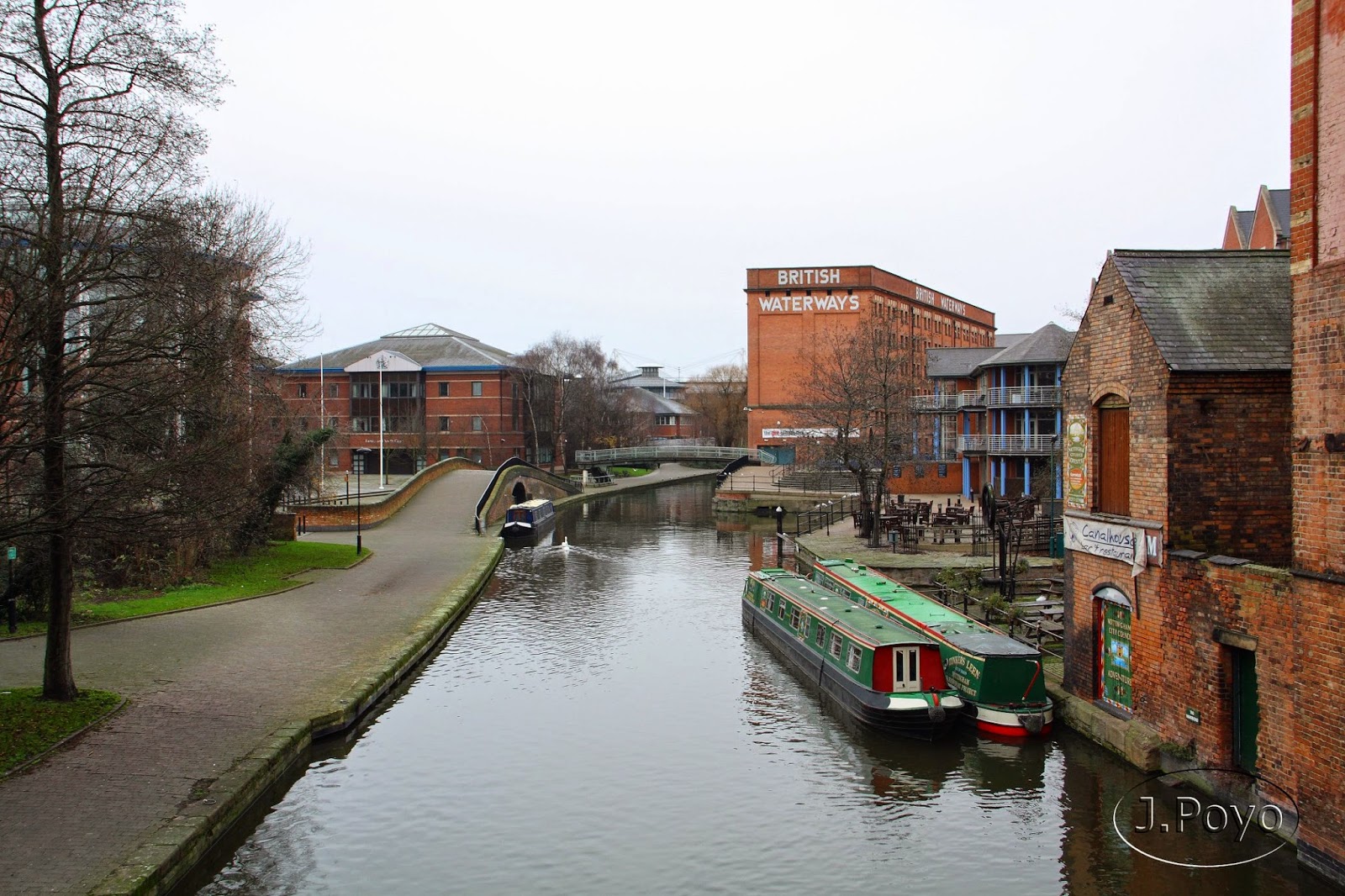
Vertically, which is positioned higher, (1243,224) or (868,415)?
(1243,224)

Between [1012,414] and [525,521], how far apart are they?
2181cm

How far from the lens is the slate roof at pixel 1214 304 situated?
1317cm

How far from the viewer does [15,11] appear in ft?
38.3

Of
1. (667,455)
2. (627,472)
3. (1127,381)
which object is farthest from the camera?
(627,472)

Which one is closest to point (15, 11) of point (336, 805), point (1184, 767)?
point (336, 805)

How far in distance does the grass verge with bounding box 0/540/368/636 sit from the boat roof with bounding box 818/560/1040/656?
14.2 metres

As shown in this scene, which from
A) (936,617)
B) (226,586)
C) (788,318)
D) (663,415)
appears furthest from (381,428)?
(663,415)

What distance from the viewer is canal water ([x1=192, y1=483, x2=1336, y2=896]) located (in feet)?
37.5

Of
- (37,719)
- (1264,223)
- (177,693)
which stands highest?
(1264,223)

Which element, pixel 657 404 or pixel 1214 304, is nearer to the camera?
pixel 1214 304

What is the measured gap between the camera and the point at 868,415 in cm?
3944

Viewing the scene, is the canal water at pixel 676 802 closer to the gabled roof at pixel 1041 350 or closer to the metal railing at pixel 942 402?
the gabled roof at pixel 1041 350

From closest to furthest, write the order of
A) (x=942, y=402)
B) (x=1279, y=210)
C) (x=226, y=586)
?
(x=226, y=586)
(x=1279, y=210)
(x=942, y=402)

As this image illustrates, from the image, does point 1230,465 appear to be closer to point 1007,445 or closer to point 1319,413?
point 1319,413
